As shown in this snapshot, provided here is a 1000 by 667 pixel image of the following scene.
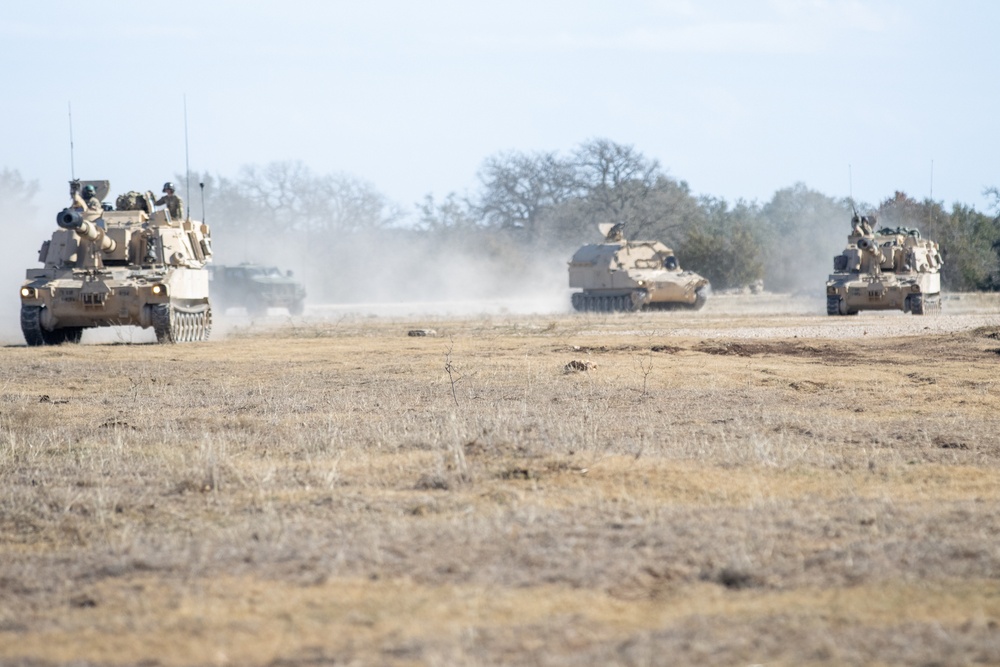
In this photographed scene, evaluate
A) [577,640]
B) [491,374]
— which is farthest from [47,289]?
[577,640]

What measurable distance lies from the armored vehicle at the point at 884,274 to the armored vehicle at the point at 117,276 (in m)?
16.3

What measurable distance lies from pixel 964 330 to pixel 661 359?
8.92 meters

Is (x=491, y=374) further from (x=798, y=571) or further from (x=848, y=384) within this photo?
(x=798, y=571)

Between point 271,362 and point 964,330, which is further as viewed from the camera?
point 964,330

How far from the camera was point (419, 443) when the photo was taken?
369 inches

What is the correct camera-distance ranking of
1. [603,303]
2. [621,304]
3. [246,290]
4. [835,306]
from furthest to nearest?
1. [246,290]
2. [603,303]
3. [621,304]
4. [835,306]

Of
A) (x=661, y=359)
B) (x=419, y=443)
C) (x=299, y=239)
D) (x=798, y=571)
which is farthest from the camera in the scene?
(x=299, y=239)

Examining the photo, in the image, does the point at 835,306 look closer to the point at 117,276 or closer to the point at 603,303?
the point at 603,303

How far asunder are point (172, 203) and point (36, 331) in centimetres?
413


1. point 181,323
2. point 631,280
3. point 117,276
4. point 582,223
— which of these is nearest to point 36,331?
point 117,276

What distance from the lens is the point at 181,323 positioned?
23.3 meters

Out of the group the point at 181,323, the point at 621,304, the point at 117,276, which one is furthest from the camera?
the point at 621,304

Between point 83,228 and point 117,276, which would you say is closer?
point 83,228

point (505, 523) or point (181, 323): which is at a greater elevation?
point (181, 323)
